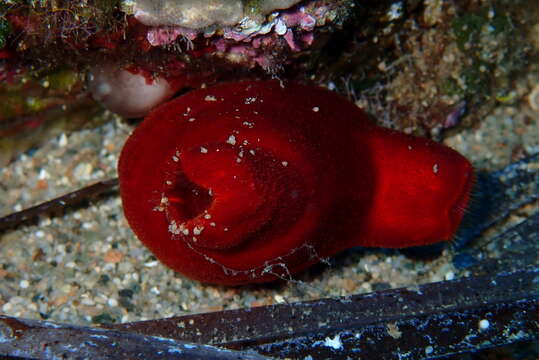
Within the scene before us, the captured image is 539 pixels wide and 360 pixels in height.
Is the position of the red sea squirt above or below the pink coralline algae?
below

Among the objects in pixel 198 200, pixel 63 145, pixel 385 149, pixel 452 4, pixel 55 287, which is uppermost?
pixel 452 4

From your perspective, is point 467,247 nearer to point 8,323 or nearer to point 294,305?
point 294,305

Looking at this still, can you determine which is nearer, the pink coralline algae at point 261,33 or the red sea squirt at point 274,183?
the red sea squirt at point 274,183

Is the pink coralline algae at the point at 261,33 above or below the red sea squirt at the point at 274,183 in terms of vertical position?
above

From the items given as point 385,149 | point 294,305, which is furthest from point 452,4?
point 294,305

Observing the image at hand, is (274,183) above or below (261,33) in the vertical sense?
below

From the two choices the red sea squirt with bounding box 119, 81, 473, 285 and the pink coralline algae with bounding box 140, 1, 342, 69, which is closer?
the red sea squirt with bounding box 119, 81, 473, 285

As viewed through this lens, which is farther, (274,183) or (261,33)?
(261,33)

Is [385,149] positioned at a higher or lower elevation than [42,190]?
higher
